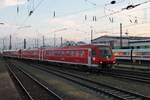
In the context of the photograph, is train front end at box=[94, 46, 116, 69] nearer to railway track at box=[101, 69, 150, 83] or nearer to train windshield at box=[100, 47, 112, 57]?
train windshield at box=[100, 47, 112, 57]

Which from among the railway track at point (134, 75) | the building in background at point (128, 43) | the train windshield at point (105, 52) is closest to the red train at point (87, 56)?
the train windshield at point (105, 52)

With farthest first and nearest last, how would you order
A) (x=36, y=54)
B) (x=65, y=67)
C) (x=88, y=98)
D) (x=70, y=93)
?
(x=36, y=54), (x=65, y=67), (x=70, y=93), (x=88, y=98)

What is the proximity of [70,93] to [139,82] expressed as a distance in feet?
20.0

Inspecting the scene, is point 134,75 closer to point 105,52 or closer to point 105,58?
point 105,58

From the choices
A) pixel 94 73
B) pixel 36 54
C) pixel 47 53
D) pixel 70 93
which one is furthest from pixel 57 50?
pixel 70 93

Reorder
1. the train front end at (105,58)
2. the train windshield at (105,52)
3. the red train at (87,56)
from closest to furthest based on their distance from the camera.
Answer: the train front end at (105,58), the red train at (87,56), the train windshield at (105,52)

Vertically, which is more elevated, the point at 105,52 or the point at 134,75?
the point at 105,52

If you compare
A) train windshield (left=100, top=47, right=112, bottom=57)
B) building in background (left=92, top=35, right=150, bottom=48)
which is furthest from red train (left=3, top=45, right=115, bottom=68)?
building in background (left=92, top=35, right=150, bottom=48)

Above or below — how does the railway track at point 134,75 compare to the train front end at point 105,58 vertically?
below

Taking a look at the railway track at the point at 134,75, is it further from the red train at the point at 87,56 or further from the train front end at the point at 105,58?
the red train at the point at 87,56

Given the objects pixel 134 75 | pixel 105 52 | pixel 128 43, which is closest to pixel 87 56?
pixel 105 52

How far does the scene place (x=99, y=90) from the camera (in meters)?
17.0

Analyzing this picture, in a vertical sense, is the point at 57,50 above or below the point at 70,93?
above

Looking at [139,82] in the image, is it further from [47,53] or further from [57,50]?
[47,53]
